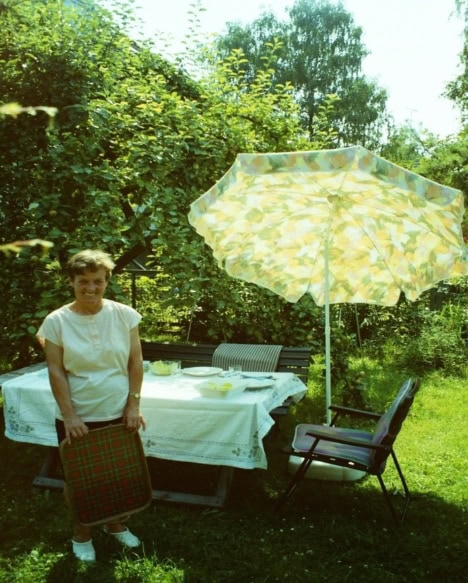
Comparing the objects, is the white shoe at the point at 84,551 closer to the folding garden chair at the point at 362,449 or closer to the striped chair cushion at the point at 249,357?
the folding garden chair at the point at 362,449

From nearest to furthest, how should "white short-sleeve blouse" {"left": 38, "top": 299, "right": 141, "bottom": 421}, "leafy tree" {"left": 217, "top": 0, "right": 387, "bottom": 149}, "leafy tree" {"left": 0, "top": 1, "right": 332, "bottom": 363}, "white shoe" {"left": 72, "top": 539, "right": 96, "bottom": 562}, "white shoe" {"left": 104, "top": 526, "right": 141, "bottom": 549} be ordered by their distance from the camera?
"white short-sleeve blouse" {"left": 38, "top": 299, "right": 141, "bottom": 421}
"white shoe" {"left": 72, "top": 539, "right": 96, "bottom": 562}
"white shoe" {"left": 104, "top": 526, "right": 141, "bottom": 549}
"leafy tree" {"left": 0, "top": 1, "right": 332, "bottom": 363}
"leafy tree" {"left": 217, "top": 0, "right": 387, "bottom": 149}

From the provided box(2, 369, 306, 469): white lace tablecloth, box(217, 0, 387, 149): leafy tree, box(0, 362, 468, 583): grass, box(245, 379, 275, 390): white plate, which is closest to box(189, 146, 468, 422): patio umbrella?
box(245, 379, 275, 390): white plate

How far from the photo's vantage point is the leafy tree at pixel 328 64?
22219mm

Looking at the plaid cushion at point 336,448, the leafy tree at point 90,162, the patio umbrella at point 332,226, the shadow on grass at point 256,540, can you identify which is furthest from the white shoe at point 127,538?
the leafy tree at point 90,162

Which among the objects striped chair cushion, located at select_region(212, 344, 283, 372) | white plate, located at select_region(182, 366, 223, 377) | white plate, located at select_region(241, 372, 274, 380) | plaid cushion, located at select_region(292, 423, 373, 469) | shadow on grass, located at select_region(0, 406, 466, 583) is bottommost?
shadow on grass, located at select_region(0, 406, 466, 583)

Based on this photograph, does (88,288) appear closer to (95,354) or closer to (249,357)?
(95,354)

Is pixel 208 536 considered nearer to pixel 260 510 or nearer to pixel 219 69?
pixel 260 510

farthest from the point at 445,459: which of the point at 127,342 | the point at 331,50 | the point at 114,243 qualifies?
the point at 331,50

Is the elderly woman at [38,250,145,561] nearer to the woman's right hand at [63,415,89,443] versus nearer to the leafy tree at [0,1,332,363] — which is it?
the woman's right hand at [63,415,89,443]

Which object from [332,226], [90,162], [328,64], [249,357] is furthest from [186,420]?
[328,64]

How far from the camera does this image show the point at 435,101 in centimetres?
1552

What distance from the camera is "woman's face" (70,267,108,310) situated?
9.62ft

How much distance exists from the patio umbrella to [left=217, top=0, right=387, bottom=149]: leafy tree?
18709 mm

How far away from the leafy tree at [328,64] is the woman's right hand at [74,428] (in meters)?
21.0
